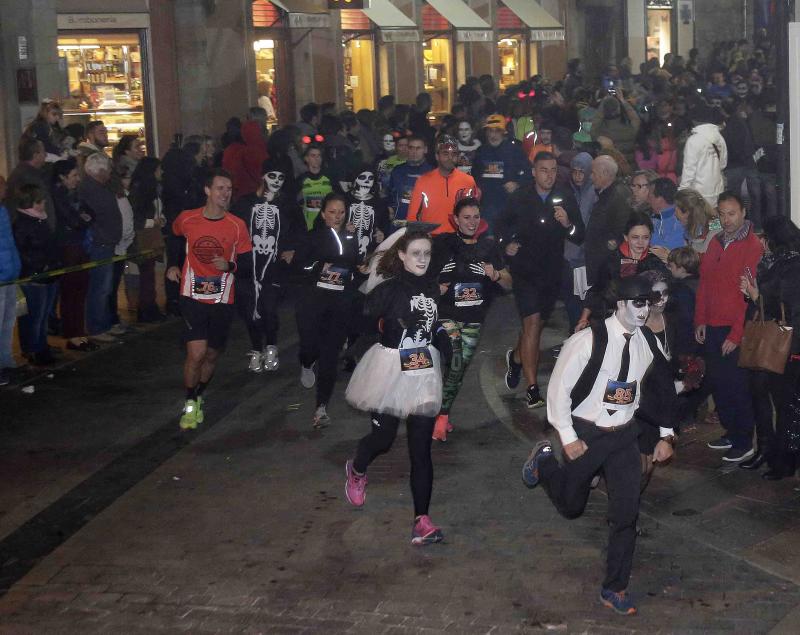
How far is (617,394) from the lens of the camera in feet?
22.4

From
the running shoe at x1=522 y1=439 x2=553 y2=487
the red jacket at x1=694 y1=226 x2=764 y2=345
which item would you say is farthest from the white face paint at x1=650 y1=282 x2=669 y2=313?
the red jacket at x1=694 y1=226 x2=764 y2=345

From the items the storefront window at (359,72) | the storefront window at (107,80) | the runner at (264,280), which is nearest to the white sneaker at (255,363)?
the runner at (264,280)

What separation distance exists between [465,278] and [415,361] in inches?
77.5

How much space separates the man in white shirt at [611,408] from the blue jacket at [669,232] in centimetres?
358

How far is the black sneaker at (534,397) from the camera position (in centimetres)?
1078

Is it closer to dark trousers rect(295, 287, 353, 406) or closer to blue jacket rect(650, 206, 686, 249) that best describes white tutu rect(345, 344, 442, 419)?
dark trousers rect(295, 287, 353, 406)

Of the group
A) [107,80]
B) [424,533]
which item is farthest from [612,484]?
[107,80]

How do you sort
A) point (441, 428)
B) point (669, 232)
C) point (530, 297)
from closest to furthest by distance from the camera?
point (441, 428), point (669, 232), point (530, 297)

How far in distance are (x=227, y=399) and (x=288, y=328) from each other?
10.4 ft

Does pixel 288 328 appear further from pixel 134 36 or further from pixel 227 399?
pixel 134 36

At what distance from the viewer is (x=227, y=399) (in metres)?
11.5

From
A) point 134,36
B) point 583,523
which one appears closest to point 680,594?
point 583,523

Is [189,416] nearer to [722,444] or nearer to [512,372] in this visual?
[512,372]

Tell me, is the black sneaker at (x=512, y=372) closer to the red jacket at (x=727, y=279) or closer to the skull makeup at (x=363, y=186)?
the skull makeup at (x=363, y=186)
